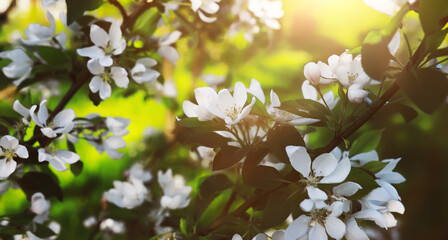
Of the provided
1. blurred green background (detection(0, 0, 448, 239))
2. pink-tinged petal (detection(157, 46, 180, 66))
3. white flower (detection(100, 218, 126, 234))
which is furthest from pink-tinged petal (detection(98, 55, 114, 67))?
blurred green background (detection(0, 0, 448, 239))

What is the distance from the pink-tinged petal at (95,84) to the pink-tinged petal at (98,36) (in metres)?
0.07

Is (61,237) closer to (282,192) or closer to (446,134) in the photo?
(282,192)

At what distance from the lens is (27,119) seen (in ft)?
2.60

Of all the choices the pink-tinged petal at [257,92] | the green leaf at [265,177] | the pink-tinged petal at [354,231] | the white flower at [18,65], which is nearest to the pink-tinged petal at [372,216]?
the pink-tinged petal at [354,231]

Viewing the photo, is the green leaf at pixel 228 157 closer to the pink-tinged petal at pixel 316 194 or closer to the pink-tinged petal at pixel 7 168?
the pink-tinged petal at pixel 316 194

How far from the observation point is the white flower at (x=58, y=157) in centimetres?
75

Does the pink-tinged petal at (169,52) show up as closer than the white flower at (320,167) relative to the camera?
No

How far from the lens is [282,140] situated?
2.24 ft

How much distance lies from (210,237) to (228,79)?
716 millimetres

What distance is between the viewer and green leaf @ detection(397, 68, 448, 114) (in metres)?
0.56

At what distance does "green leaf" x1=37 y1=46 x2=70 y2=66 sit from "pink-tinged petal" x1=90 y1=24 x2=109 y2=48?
169mm

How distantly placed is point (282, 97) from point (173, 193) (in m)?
1.44

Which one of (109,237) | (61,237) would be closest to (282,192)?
(109,237)

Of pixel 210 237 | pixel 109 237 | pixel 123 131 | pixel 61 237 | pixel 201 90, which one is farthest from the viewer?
pixel 61 237
